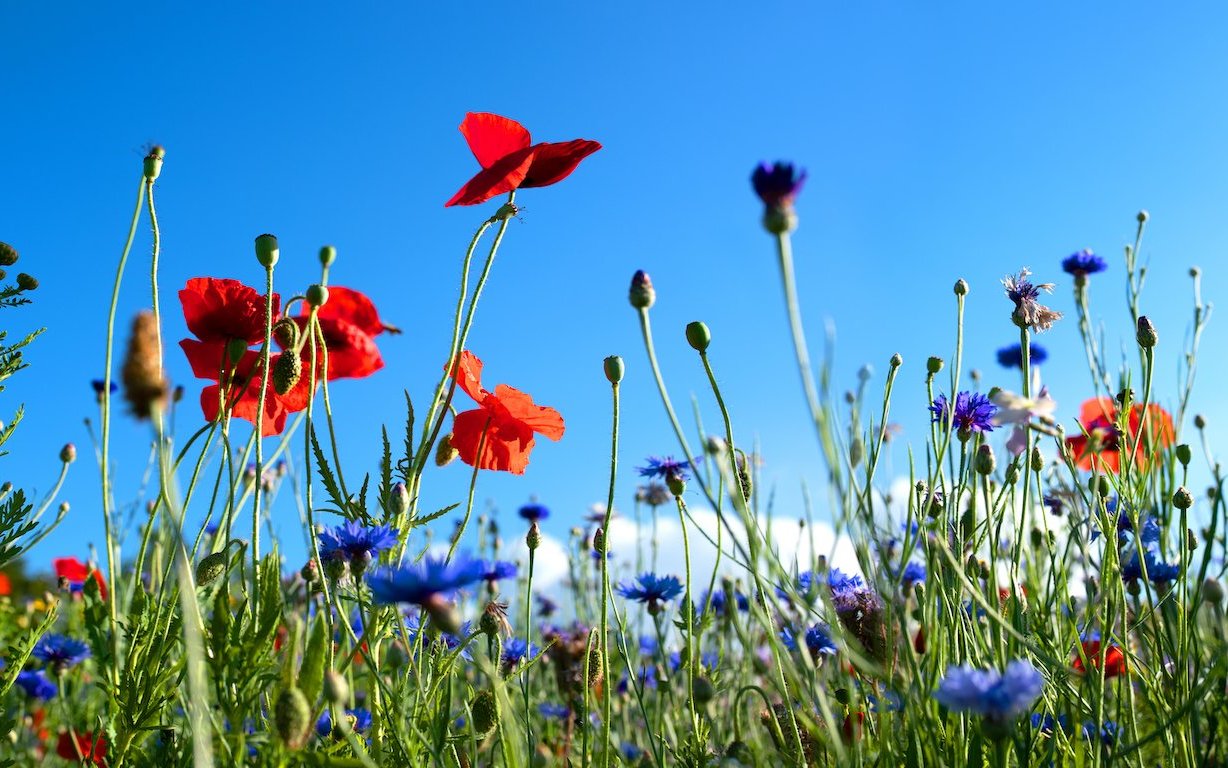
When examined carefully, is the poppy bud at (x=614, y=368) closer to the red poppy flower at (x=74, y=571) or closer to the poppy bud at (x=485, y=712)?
the poppy bud at (x=485, y=712)

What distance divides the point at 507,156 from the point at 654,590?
877 mm

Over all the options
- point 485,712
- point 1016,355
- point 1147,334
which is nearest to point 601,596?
point 485,712

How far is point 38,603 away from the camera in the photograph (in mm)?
2775

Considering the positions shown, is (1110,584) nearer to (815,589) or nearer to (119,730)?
(815,589)

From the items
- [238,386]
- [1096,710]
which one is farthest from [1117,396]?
[238,386]

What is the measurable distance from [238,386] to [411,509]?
395 millimetres

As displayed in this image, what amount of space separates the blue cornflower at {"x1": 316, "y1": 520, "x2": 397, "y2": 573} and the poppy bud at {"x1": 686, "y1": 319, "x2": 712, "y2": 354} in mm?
470

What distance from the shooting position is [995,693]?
828 mm

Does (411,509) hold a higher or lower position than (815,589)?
higher

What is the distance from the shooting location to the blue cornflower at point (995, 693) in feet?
2.68

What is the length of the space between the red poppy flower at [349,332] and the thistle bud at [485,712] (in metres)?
0.58

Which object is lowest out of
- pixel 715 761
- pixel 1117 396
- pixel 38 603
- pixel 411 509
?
pixel 715 761

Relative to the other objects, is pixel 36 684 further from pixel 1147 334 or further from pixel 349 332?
pixel 1147 334

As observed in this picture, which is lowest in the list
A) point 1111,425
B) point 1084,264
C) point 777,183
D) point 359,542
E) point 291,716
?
point 291,716
